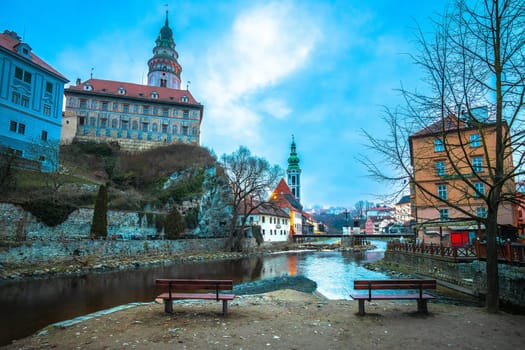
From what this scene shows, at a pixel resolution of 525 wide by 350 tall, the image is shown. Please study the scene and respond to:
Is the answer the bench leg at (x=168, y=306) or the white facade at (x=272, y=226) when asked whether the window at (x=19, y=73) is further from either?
the bench leg at (x=168, y=306)

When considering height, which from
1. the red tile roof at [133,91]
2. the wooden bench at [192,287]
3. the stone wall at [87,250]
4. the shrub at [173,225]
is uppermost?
the red tile roof at [133,91]

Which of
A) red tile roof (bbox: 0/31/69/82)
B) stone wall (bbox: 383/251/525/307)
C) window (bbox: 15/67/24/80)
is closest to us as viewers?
stone wall (bbox: 383/251/525/307)

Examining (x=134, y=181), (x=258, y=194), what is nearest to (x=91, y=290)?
(x=258, y=194)

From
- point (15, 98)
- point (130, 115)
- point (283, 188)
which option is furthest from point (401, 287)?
point (283, 188)

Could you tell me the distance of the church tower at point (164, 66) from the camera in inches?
2773

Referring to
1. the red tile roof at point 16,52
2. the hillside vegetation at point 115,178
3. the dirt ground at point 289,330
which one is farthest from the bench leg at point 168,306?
the red tile roof at point 16,52

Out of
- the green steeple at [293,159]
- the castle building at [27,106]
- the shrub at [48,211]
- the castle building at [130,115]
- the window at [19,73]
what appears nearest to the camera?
the shrub at [48,211]

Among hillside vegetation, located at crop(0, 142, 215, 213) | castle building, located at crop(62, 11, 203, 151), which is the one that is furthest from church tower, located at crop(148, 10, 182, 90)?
hillside vegetation, located at crop(0, 142, 215, 213)

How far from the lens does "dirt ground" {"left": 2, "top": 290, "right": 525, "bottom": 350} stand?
566 centimetres

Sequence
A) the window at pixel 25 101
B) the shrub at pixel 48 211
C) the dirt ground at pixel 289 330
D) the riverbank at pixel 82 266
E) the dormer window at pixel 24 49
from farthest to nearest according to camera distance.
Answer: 1. the window at pixel 25 101
2. the dormer window at pixel 24 49
3. the shrub at pixel 48 211
4. the riverbank at pixel 82 266
5. the dirt ground at pixel 289 330

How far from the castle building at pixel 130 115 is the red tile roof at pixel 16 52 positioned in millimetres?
14769

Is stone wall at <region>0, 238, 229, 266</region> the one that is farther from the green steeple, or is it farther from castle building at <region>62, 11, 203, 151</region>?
the green steeple

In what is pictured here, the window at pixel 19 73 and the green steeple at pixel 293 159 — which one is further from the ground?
the green steeple at pixel 293 159

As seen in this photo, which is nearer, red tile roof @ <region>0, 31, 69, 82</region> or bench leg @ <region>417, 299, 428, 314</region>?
bench leg @ <region>417, 299, 428, 314</region>
